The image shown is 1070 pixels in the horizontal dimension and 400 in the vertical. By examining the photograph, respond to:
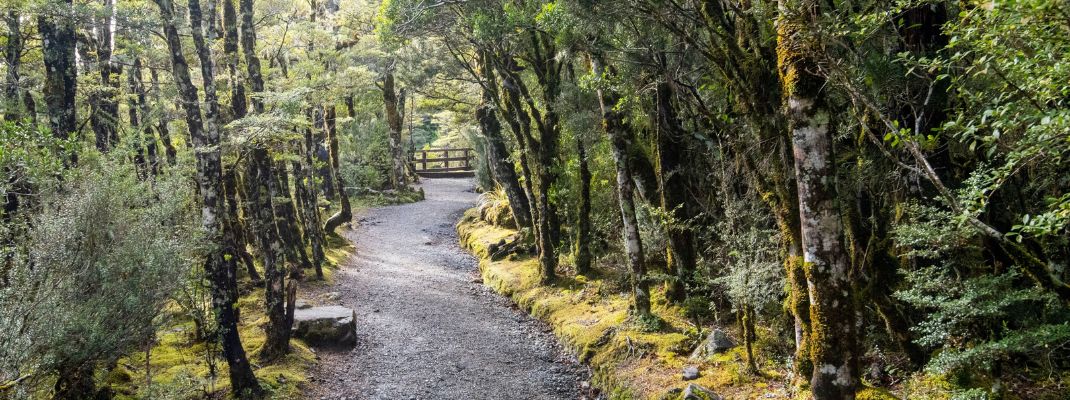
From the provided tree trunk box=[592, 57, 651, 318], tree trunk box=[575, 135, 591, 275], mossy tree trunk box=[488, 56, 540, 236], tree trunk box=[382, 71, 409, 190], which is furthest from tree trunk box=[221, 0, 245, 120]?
tree trunk box=[382, 71, 409, 190]

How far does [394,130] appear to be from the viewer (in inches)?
1040

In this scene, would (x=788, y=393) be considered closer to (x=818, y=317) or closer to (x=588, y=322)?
(x=818, y=317)

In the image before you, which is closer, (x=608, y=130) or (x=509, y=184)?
(x=608, y=130)

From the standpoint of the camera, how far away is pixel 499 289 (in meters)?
14.5

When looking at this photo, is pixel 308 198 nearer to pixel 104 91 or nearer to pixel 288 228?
pixel 288 228

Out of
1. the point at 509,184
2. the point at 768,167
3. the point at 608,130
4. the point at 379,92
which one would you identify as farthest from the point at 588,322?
the point at 379,92

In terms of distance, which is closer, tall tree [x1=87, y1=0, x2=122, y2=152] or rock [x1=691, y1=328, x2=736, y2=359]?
rock [x1=691, y1=328, x2=736, y2=359]

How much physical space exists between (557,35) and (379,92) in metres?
18.2

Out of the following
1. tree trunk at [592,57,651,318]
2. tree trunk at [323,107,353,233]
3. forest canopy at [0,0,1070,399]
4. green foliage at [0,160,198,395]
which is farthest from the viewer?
tree trunk at [323,107,353,233]

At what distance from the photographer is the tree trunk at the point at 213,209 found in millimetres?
7438

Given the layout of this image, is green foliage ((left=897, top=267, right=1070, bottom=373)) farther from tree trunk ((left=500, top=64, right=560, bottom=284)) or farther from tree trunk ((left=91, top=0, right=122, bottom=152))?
tree trunk ((left=91, top=0, right=122, bottom=152))

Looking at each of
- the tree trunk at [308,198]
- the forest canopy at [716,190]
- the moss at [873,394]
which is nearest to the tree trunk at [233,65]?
the forest canopy at [716,190]

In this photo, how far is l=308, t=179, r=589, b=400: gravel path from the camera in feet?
29.9

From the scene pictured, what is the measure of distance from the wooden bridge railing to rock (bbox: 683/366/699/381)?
1166 inches
